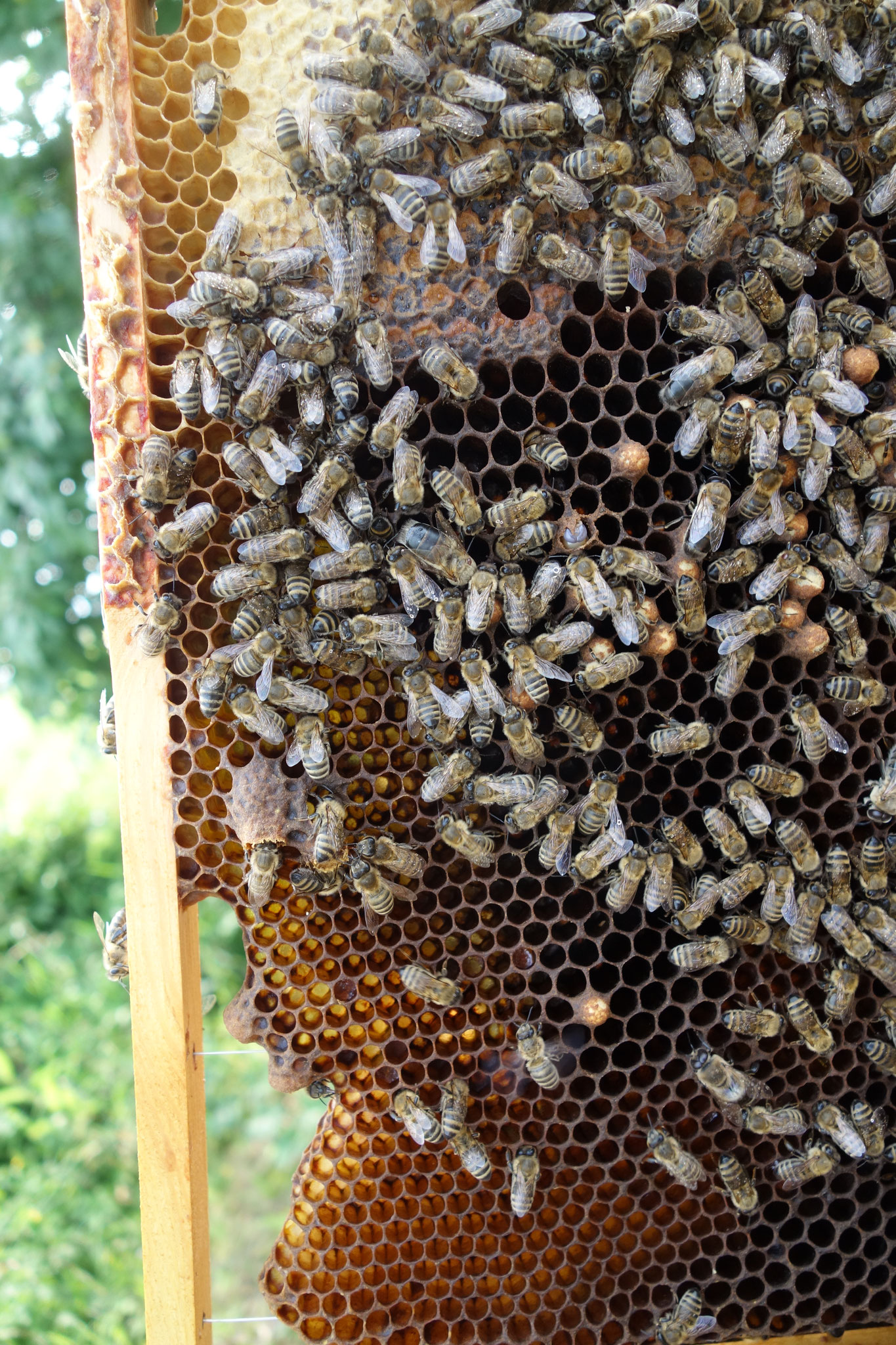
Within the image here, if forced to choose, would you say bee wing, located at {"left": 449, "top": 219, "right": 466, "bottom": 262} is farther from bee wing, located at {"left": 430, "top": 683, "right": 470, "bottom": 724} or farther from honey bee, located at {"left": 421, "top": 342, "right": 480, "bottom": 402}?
bee wing, located at {"left": 430, "top": 683, "right": 470, "bottom": 724}

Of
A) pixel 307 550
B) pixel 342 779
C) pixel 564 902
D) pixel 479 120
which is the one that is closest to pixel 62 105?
pixel 479 120

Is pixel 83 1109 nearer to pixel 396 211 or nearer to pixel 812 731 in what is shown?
pixel 812 731

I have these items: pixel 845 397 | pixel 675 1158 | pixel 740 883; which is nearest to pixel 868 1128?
pixel 675 1158

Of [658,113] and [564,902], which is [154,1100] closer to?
[564,902]

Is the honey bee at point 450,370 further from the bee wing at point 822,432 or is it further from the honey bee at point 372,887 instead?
the honey bee at point 372,887

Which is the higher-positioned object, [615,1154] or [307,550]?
[307,550]

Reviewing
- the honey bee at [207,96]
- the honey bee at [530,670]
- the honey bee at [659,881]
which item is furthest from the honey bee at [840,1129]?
the honey bee at [207,96]
